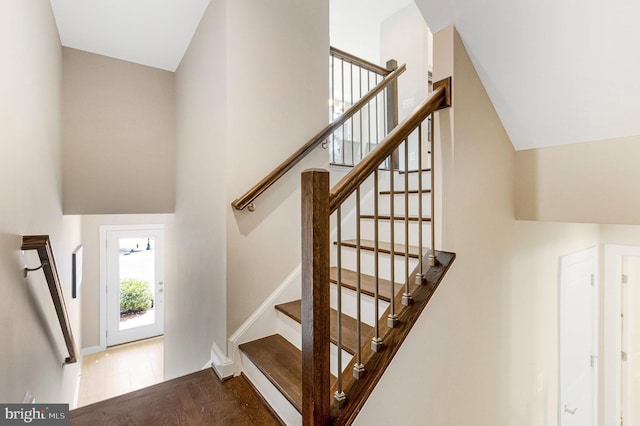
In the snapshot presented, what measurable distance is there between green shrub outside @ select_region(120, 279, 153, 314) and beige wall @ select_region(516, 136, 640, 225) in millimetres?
6464

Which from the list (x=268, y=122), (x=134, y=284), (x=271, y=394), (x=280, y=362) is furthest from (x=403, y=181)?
(x=134, y=284)

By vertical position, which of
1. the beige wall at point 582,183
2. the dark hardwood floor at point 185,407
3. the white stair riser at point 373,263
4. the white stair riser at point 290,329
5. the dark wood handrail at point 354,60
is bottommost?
the dark hardwood floor at point 185,407

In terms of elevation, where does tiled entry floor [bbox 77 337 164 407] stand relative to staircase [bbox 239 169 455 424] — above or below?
below

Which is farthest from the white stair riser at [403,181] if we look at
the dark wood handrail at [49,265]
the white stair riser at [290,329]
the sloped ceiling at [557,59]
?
the dark wood handrail at [49,265]

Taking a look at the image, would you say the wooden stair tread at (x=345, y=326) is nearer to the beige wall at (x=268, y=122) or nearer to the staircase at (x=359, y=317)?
the staircase at (x=359, y=317)

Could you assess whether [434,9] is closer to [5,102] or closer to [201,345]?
[5,102]

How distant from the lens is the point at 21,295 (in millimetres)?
1500

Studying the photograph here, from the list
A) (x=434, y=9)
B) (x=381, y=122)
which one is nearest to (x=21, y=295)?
Answer: (x=434, y=9)

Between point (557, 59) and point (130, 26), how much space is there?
302cm

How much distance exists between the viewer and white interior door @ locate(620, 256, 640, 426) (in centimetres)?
274

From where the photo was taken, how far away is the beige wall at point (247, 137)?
1.95 m

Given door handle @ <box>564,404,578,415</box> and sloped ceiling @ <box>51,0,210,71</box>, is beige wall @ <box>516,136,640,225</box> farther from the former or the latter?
sloped ceiling @ <box>51,0,210,71</box>

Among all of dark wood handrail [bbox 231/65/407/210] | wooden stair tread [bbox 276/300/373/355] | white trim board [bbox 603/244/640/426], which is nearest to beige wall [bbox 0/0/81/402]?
dark wood handrail [bbox 231/65/407/210]
